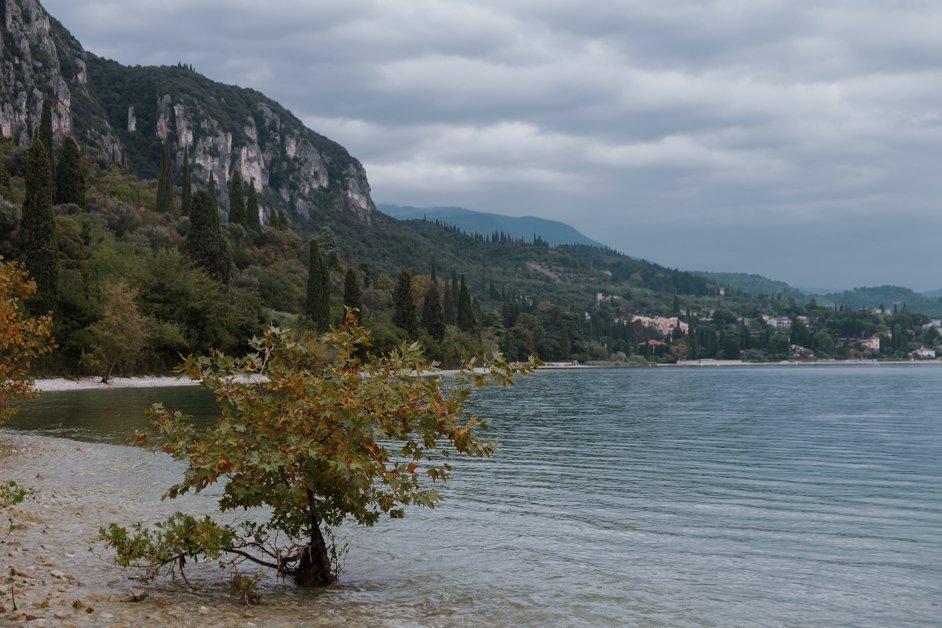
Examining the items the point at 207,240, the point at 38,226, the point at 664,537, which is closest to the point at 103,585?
the point at 664,537

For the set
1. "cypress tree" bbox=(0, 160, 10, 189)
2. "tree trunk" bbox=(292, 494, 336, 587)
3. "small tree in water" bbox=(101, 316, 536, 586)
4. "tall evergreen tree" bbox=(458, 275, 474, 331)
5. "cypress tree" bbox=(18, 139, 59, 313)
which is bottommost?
"tree trunk" bbox=(292, 494, 336, 587)

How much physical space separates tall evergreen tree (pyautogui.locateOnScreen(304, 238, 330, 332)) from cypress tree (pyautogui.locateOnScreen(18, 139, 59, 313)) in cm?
2854

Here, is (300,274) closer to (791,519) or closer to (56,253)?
(56,253)

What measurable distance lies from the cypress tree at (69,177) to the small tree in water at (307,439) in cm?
8276

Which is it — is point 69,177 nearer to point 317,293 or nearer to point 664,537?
point 317,293

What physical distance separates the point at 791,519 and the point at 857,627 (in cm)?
741

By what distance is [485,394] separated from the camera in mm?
71250

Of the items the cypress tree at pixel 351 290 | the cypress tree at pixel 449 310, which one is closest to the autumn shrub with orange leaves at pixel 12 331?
the cypress tree at pixel 351 290

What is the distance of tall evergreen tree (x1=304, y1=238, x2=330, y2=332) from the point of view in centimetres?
8625

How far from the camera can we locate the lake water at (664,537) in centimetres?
1123

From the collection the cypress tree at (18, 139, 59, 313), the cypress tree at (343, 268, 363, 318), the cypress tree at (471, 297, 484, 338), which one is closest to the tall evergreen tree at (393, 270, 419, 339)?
the cypress tree at (343, 268, 363, 318)

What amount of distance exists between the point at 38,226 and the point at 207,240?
80.7ft

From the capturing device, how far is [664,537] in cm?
1581

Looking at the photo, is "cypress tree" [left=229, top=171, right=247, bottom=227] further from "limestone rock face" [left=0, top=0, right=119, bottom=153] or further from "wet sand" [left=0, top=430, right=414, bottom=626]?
"wet sand" [left=0, top=430, right=414, bottom=626]
